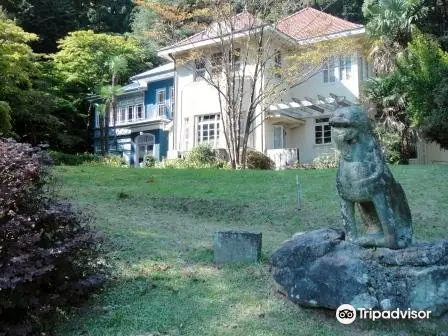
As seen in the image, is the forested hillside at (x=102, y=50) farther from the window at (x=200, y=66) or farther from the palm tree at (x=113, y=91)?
the window at (x=200, y=66)

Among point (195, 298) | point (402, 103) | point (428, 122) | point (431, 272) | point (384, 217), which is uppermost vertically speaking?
point (402, 103)

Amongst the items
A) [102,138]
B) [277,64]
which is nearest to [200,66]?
[277,64]

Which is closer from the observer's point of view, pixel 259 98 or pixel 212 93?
pixel 259 98

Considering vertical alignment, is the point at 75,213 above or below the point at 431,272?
above

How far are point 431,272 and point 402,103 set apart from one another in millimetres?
19465

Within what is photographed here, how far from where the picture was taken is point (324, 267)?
16.4ft

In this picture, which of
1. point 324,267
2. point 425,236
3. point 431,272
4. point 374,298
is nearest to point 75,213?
point 324,267

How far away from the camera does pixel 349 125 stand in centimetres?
499

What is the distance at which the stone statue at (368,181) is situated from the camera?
498cm

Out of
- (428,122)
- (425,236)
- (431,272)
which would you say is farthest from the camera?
(428,122)

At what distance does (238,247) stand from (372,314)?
235 centimetres

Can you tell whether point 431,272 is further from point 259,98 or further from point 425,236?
point 259,98

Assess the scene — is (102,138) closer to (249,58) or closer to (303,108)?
(249,58)

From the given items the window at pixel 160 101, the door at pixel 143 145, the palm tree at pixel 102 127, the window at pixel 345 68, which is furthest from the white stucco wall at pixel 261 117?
the palm tree at pixel 102 127
